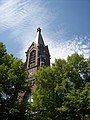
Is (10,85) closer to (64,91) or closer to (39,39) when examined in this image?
(64,91)

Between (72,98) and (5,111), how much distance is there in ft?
21.6

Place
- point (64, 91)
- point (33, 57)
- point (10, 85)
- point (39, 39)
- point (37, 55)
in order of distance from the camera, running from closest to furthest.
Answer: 1. point (10, 85)
2. point (64, 91)
3. point (37, 55)
4. point (33, 57)
5. point (39, 39)

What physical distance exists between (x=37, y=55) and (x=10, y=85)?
15.3 metres

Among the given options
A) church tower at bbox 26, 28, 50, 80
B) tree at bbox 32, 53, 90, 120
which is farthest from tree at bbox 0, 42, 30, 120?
church tower at bbox 26, 28, 50, 80

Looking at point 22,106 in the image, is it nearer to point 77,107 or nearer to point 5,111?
point 5,111

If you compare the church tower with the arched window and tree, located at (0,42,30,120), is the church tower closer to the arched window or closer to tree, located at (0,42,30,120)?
the arched window

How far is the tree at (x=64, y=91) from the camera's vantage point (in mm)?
22797

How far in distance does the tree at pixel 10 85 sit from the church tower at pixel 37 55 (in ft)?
35.1

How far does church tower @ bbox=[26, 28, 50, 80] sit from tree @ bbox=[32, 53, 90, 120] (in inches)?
422

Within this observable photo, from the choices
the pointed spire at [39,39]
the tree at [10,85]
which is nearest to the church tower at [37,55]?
the pointed spire at [39,39]

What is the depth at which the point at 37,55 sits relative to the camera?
3922 centimetres

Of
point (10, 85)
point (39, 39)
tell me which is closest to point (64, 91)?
point (10, 85)

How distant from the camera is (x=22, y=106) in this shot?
76.7 ft

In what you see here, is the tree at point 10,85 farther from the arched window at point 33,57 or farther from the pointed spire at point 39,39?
the pointed spire at point 39,39
